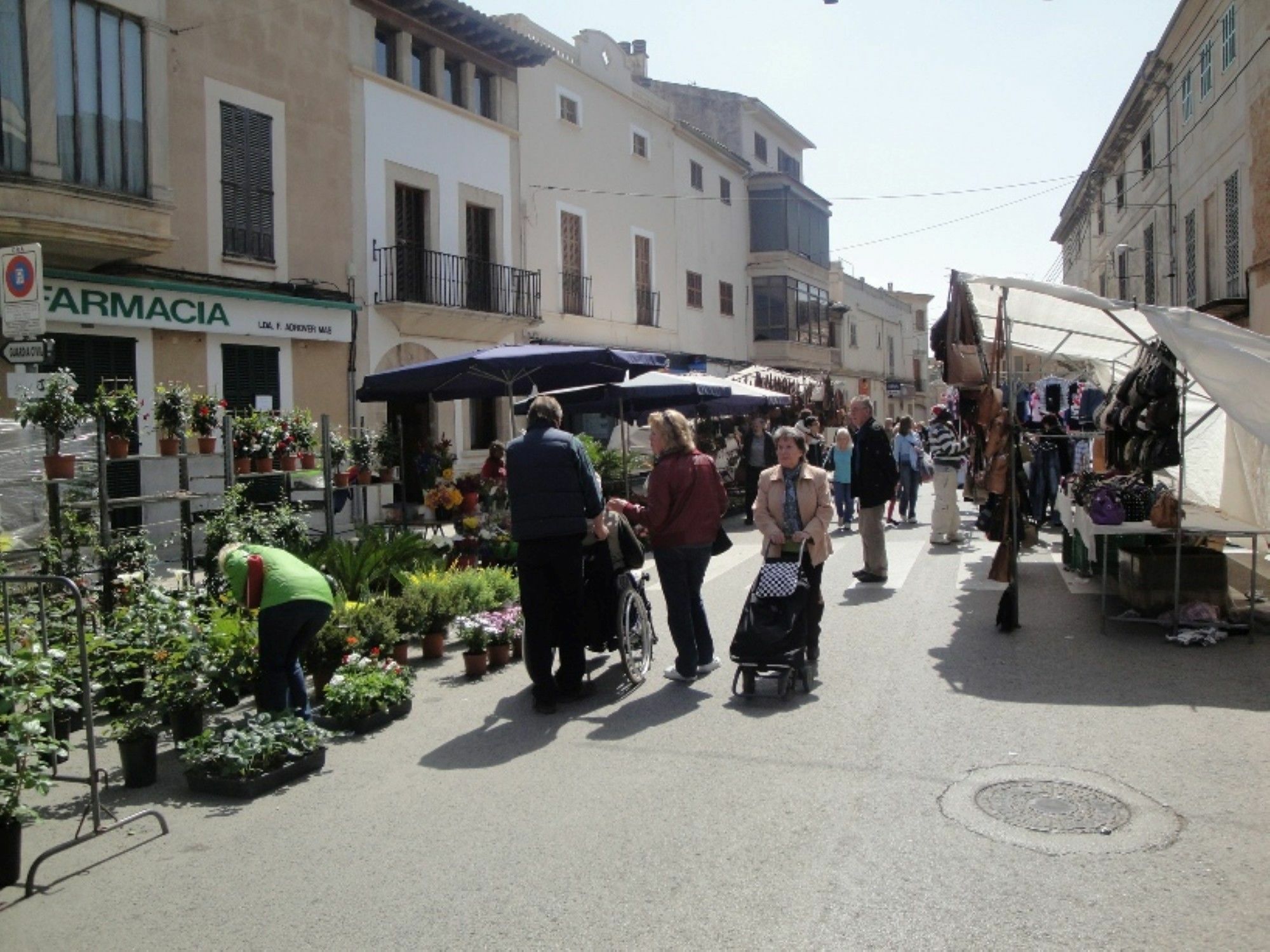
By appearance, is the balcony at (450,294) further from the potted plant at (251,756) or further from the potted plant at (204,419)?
the potted plant at (251,756)

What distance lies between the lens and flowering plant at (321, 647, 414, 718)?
262 inches

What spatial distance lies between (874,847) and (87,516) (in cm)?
669

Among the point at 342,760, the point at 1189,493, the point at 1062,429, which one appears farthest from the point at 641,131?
the point at 342,760

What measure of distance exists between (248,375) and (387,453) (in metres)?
6.23

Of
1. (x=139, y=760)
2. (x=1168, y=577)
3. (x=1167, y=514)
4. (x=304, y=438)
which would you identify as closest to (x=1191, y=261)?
(x=1168, y=577)

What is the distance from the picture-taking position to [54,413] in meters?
7.89

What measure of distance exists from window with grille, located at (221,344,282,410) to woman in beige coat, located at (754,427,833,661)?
35.8 ft

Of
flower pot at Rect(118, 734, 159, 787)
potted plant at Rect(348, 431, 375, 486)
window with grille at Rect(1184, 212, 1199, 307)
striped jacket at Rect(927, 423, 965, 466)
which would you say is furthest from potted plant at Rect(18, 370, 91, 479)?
window with grille at Rect(1184, 212, 1199, 307)

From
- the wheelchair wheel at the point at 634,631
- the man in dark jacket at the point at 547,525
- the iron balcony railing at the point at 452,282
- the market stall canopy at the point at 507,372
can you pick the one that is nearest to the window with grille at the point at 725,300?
the iron balcony railing at the point at 452,282

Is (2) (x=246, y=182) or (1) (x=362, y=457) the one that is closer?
(1) (x=362, y=457)

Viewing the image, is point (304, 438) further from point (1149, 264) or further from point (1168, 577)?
point (1149, 264)

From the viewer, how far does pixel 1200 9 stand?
67.6 ft

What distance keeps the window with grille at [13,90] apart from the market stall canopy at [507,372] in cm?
518

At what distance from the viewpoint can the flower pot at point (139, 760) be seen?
5.75 meters
